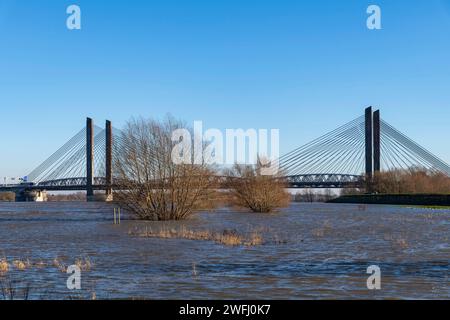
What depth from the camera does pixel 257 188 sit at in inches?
2480

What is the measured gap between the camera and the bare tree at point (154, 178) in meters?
45.1

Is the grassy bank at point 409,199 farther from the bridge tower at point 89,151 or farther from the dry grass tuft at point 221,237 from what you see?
the dry grass tuft at point 221,237

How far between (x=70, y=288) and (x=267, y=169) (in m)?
49.4

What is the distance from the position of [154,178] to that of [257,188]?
19919mm

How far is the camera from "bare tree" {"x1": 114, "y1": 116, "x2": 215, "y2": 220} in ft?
148

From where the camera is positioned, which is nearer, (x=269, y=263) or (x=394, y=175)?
(x=269, y=263)

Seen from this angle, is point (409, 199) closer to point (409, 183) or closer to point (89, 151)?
point (409, 183)

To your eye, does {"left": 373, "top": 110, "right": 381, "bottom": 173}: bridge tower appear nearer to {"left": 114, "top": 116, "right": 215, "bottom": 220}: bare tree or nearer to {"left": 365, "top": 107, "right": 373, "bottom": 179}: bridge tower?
{"left": 365, "top": 107, "right": 373, "bottom": 179}: bridge tower

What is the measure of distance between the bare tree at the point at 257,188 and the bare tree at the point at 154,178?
1631 cm

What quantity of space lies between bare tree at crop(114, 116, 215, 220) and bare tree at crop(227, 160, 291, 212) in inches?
642
